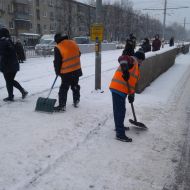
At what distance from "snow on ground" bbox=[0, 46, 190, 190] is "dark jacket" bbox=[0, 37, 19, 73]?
0.90 metres

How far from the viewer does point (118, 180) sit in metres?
3.91

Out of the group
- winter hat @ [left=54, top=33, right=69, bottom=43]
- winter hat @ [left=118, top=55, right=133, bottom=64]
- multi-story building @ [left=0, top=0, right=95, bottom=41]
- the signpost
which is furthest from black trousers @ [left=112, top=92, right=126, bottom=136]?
multi-story building @ [left=0, top=0, right=95, bottom=41]

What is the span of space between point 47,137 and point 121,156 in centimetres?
138

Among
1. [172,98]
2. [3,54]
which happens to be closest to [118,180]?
[3,54]

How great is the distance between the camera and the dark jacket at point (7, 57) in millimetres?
6926

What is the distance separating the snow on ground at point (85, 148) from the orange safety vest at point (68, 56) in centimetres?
102

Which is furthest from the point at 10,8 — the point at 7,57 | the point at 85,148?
the point at 85,148

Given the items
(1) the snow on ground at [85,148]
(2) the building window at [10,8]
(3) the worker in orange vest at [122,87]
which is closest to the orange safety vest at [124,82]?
(3) the worker in orange vest at [122,87]

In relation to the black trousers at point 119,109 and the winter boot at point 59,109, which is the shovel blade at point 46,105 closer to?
the winter boot at point 59,109

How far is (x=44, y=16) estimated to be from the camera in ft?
224

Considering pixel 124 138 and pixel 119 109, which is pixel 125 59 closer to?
pixel 119 109

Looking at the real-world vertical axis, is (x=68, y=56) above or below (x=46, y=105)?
above

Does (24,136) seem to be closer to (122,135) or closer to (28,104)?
(122,135)

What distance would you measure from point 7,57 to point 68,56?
166 centimetres
